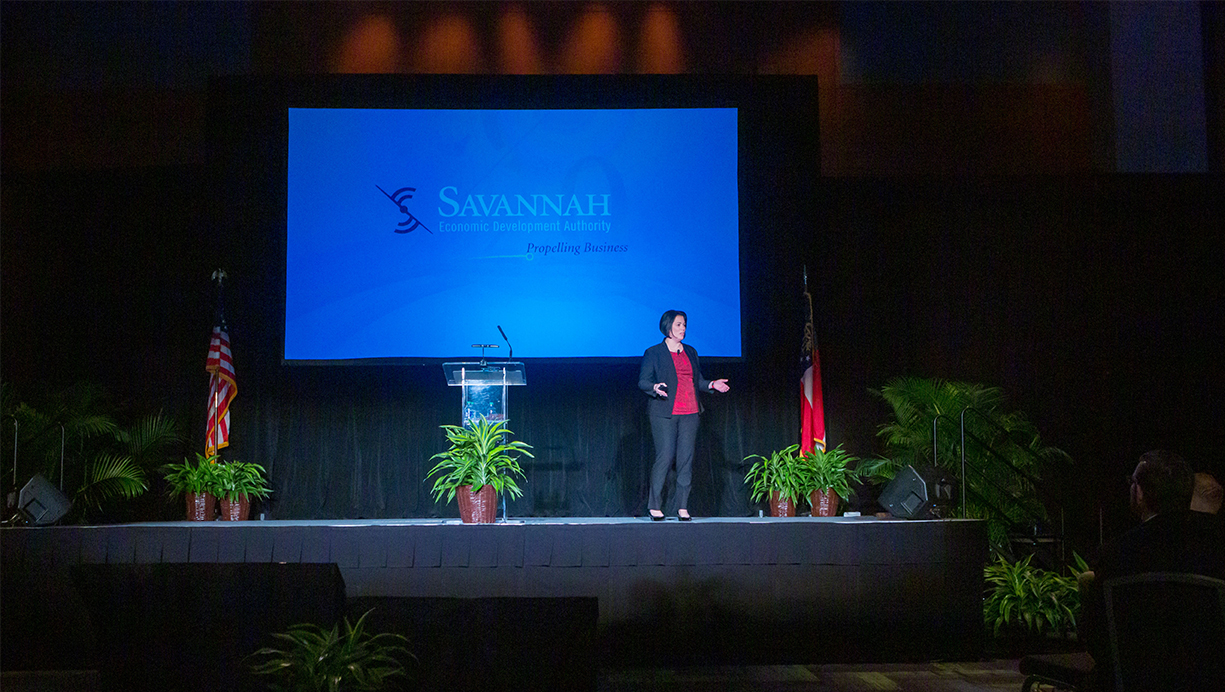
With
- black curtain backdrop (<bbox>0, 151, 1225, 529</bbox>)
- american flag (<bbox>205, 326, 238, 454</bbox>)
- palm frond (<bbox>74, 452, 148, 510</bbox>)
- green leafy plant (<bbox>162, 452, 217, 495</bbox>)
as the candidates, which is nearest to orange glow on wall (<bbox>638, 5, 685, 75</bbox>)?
black curtain backdrop (<bbox>0, 151, 1225, 529</bbox>)

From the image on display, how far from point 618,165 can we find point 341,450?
122 inches

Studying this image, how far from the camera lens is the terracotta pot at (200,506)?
6.68 m

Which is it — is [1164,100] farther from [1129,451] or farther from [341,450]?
[341,450]

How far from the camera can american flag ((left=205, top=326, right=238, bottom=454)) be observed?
7.01 meters

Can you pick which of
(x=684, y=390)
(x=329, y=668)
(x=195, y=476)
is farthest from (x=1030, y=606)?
(x=195, y=476)

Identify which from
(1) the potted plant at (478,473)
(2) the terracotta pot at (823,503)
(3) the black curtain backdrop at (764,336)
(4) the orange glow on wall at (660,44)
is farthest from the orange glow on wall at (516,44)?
(2) the terracotta pot at (823,503)

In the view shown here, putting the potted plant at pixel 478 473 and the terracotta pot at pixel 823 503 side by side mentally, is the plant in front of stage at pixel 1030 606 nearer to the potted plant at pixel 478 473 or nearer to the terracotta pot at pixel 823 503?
the terracotta pot at pixel 823 503

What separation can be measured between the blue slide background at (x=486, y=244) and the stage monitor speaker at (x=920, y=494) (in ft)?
6.09

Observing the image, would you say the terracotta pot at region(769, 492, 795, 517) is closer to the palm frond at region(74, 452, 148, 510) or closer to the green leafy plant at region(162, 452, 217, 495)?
the green leafy plant at region(162, 452, 217, 495)

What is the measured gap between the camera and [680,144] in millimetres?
7281

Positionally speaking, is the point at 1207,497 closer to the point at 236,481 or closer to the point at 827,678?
the point at 827,678

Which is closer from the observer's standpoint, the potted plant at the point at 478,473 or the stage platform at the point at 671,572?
the stage platform at the point at 671,572

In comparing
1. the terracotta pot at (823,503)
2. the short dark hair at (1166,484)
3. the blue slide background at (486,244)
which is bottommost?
the terracotta pot at (823,503)

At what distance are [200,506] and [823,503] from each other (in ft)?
14.4
